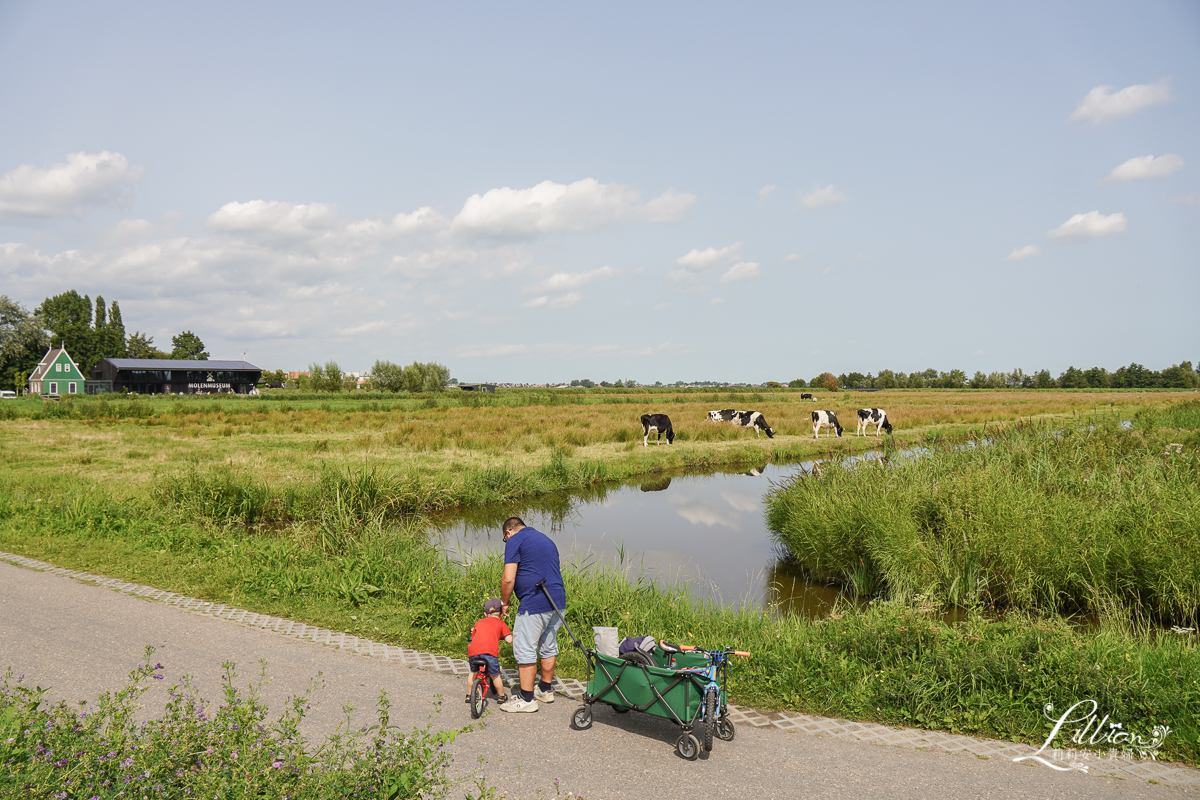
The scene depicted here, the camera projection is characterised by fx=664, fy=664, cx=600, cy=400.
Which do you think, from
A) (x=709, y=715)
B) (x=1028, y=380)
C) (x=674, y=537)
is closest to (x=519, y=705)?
(x=709, y=715)

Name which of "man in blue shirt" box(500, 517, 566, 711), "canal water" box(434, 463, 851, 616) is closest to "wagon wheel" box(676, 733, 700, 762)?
"man in blue shirt" box(500, 517, 566, 711)

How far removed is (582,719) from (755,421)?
1288 inches

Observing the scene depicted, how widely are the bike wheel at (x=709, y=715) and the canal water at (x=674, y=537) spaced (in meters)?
5.51

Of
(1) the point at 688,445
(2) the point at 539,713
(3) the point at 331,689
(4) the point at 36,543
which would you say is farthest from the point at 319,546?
(1) the point at 688,445

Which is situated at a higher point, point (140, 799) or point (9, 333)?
point (9, 333)

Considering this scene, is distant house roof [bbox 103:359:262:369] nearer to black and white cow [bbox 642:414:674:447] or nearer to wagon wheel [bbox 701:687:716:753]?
black and white cow [bbox 642:414:674:447]

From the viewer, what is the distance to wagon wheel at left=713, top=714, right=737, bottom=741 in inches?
195

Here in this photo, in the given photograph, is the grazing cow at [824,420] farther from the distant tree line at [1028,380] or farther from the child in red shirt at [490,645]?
the distant tree line at [1028,380]

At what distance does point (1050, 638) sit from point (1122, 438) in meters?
13.3

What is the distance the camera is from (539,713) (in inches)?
214

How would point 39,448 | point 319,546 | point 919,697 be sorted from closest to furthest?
point 919,697 → point 319,546 → point 39,448

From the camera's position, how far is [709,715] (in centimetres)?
474

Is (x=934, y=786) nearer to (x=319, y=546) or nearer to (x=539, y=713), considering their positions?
(x=539, y=713)

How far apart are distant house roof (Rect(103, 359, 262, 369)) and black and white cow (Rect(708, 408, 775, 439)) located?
78.8m
